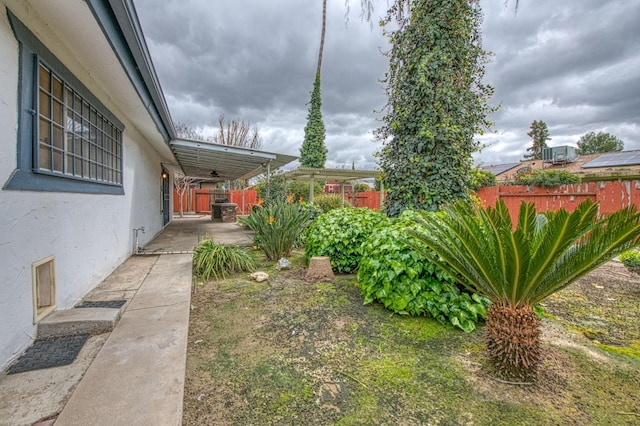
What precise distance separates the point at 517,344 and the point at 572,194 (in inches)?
274

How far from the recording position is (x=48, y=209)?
247cm

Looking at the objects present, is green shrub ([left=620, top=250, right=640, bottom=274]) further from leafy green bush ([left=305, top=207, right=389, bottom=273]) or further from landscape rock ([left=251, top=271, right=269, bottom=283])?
landscape rock ([left=251, top=271, right=269, bottom=283])

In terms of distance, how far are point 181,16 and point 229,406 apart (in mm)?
9576

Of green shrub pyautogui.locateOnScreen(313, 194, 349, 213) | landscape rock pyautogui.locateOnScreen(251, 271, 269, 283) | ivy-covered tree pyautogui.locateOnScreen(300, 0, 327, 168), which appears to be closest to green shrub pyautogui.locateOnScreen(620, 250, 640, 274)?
landscape rock pyautogui.locateOnScreen(251, 271, 269, 283)

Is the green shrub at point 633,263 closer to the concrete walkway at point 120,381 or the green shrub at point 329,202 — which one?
the concrete walkway at point 120,381

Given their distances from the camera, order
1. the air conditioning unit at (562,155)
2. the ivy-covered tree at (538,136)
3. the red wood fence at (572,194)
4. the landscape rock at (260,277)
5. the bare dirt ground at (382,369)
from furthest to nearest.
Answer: the ivy-covered tree at (538,136), the air conditioning unit at (562,155), the red wood fence at (572,194), the landscape rock at (260,277), the bare dirt ground at (382,369)

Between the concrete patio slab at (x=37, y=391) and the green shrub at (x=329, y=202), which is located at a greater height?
the green shrub at (x=329, y=202)

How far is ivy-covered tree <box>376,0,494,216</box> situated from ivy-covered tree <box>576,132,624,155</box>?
42.5 metres

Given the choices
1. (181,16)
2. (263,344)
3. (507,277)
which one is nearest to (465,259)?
(507,277)

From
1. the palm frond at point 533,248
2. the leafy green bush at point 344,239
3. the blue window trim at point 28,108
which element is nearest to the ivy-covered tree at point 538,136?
the leafy green bush at point 344,239

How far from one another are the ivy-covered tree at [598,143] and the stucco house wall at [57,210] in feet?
154

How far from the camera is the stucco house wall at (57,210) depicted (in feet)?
6.35

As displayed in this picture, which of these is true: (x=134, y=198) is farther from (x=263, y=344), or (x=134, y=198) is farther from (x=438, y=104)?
(x=438, y=104)

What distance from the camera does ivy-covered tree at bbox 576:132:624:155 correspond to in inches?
1384
